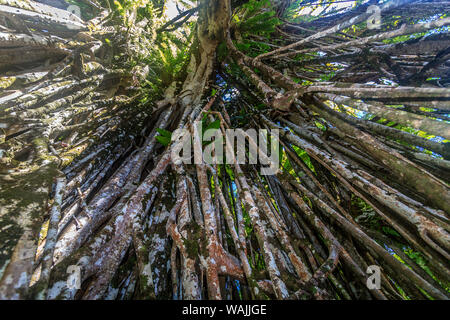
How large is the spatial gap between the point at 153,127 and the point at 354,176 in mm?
2222

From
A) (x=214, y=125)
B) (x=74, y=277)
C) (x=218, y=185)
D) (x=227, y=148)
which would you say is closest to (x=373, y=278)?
(x=218, y=185)

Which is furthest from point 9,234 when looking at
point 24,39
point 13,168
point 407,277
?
point 24,39

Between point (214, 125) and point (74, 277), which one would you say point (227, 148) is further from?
point (74, 277)

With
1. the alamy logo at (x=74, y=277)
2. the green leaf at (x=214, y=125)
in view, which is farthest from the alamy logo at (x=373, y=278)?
the green leaf at (x=214, y=125)

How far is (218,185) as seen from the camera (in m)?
1.47

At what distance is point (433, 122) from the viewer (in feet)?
3.22

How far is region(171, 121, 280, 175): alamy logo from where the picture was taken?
1.67 metres

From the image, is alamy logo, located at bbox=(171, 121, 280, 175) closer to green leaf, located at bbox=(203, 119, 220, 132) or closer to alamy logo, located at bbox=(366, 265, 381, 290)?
green leaf, located at bbox=(203, 119, 220, 132)

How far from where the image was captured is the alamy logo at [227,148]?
5.47 ft

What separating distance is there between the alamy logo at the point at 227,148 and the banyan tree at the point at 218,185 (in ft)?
0.18

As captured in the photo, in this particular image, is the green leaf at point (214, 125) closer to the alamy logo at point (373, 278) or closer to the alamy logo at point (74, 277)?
the alamy logo at point (74, 277)

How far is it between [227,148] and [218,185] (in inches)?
15.9

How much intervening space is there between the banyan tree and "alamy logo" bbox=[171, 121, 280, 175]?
54mm

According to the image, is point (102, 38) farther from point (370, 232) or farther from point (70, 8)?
point (370, 232)
